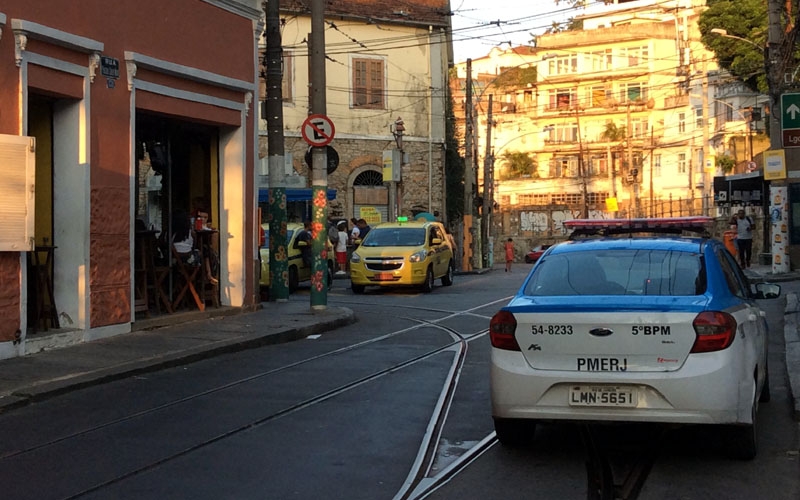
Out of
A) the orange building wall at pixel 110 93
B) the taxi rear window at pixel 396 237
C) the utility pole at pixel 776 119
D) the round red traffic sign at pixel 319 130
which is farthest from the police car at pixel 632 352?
the utility pole at pixel 776 119

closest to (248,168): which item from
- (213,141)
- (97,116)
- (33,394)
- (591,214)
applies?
(213,141)

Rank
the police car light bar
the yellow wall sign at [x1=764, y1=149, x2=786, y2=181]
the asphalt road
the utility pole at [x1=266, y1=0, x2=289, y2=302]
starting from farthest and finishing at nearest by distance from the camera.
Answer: the yellow wall sign at [x1=764, y1=149, x2=786, y2=181]
the utility pole at [x1=266, y1=0, x2=289, y2=302]
the police car light bar
the asphalt road

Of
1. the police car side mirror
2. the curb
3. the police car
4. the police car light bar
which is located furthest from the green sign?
the police car

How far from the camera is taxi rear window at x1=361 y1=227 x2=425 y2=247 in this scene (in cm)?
2367

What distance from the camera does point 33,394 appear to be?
882 centimetres

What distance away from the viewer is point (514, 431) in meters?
6.89

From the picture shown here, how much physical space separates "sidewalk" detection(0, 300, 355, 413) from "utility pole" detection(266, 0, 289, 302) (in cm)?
225

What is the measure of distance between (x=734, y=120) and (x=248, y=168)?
163 ft

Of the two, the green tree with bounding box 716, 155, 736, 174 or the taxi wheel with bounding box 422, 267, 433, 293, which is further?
the green tree with bounding box 716, 155, 736, 174

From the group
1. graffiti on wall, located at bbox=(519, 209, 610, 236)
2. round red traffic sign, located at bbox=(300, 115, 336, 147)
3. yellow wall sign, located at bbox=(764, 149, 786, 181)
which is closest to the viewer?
round red traffic sign, located at bbox=(300, 115, 336, 147)

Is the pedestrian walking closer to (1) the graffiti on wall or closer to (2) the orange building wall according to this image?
(2) the orange building wall

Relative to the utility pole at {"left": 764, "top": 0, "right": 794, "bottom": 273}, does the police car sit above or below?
below

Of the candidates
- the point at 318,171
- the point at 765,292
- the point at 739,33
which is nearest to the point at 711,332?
the point at 765,292

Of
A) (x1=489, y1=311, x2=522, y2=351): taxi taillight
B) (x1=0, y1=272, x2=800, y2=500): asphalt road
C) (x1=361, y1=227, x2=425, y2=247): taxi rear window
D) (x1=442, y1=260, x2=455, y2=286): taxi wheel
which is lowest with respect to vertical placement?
(x1=0, y1=272, x2=800, y2=500): asphalt road
